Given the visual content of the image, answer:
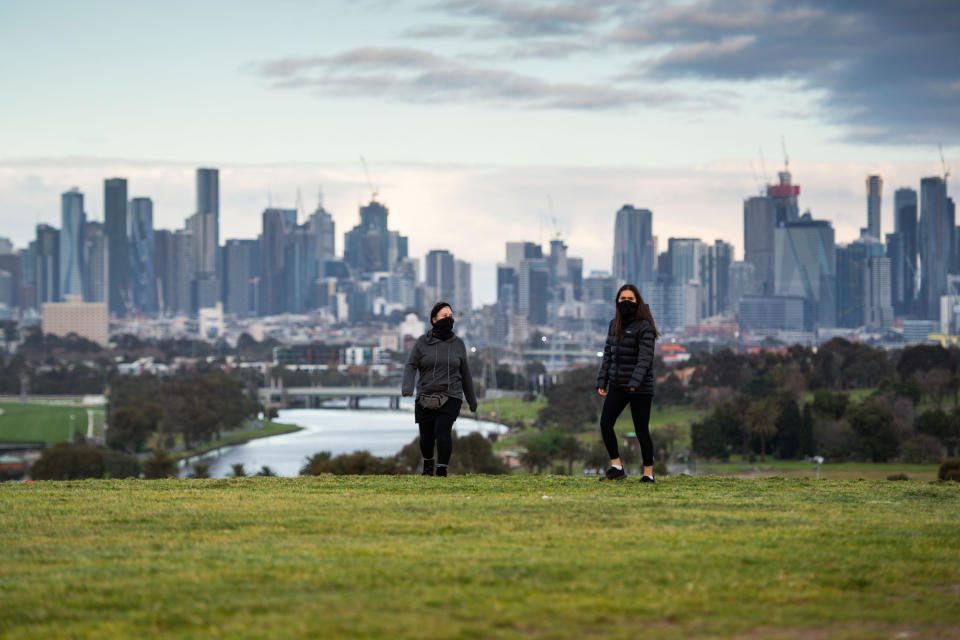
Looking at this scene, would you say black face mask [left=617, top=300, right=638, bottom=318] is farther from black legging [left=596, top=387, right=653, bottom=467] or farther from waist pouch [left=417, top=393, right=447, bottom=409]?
waist pouch [left=417, top=393, right=447, bottom=409]

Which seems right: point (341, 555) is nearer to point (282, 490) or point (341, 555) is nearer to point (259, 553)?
point (259, 553)

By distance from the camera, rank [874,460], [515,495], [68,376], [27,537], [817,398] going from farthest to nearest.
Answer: [68,376] → [817,398] → [874,460] → [515,495] → [27,537]

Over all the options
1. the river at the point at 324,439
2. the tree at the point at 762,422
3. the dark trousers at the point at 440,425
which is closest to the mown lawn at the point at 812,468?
the tree at the point at 762,422

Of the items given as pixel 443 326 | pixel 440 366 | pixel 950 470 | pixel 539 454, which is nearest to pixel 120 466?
pixel 539 454

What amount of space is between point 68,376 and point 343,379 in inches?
1337

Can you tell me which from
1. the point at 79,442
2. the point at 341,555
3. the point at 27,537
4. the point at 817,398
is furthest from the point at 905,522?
the point at 79,442

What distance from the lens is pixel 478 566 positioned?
7934mm

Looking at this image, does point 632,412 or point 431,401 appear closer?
point 632,412

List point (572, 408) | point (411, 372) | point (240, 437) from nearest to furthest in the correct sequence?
point (411, 372) → point (572, 408) → point (240, 437)

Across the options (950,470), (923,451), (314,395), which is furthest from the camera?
(314,395)

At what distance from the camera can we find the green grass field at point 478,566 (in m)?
6.71

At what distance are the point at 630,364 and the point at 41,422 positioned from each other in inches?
4546

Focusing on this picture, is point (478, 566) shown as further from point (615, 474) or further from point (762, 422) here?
point (762, 422)

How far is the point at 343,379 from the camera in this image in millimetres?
177250
